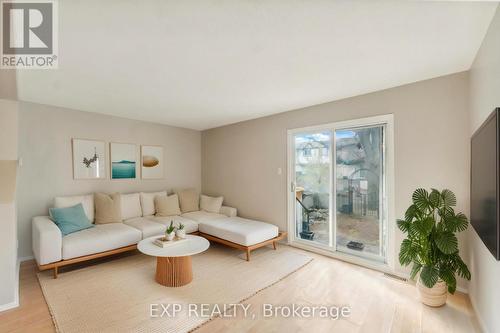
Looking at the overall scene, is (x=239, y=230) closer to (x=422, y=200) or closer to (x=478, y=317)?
(x=422, y=200)

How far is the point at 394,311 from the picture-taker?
7.14 feet

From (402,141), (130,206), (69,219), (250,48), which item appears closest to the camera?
(250,48)

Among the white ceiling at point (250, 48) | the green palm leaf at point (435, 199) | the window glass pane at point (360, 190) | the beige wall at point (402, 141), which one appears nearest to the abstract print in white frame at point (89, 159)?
the white ceiling at point (250, 48)

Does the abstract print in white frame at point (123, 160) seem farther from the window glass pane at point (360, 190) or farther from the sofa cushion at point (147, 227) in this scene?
the window glass pane at point (360, 190)

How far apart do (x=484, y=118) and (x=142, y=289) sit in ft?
12.0

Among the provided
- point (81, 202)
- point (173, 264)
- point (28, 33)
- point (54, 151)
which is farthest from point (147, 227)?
point (28, 33)

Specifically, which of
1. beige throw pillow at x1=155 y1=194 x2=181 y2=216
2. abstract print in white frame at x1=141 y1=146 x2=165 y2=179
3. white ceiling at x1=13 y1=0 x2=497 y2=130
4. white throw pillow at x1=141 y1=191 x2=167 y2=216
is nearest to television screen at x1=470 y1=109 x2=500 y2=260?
white ceiling at x1=13 y1=0 x2=497 y2=130

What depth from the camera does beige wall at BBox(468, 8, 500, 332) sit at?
1.54 meters

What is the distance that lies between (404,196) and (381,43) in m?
1.89

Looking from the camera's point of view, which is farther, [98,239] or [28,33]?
[98,239]

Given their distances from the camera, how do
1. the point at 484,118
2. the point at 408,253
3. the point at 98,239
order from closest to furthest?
1. the point at 484,118
2. the point at 408,253
3. the point at 98,239

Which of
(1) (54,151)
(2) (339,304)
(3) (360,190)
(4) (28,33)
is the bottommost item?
(2) (339,304)

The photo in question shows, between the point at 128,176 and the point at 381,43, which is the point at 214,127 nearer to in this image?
the point at 128,176

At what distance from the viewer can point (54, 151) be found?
11.9 feet
